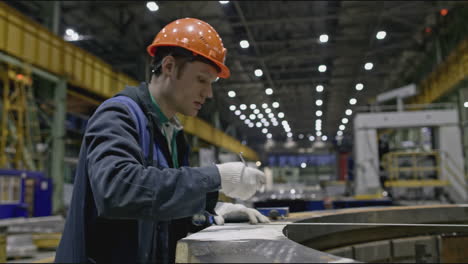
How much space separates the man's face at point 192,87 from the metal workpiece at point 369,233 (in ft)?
1.89

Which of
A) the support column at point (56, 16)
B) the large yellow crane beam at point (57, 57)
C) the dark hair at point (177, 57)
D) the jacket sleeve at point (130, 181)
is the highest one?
the support column at point (56, 16)

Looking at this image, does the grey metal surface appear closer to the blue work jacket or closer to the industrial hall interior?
the industrial hall interior

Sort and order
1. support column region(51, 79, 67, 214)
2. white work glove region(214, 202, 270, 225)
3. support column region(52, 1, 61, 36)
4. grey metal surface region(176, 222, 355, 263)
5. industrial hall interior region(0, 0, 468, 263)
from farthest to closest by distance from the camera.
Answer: support column region(52, 1, 61, 36) → support column region(51, 79, 67, 214) → white work glove region(214, 202, 270, 225) → industrial hall interior region(0, 0, 468, 263) → grey metal surface region(176, 222, 355, 263)

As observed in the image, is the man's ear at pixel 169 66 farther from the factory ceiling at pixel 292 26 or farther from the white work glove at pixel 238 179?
the factory ceiling at pixel 292 26

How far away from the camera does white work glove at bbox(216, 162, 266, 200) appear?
4.97 feet

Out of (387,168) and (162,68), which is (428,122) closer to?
(387,168)

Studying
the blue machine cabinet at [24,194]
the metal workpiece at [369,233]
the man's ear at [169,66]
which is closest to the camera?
the man's ear at [169,66]

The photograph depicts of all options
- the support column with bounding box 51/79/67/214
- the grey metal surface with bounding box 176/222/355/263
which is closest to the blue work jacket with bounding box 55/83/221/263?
the grey metal surface with bounding box 176/222/355/263

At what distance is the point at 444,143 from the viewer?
11.5m

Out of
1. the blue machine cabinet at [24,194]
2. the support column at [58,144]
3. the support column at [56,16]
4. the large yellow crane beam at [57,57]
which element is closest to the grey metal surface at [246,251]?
the large yellow crane beam at [57,57]

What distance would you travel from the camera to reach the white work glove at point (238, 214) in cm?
224

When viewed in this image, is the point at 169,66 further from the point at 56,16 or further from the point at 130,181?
the point at 56,16

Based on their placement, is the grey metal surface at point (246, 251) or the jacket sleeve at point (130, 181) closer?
the grey metal surface at point (246, 251)

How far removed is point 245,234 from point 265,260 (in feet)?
2.16
